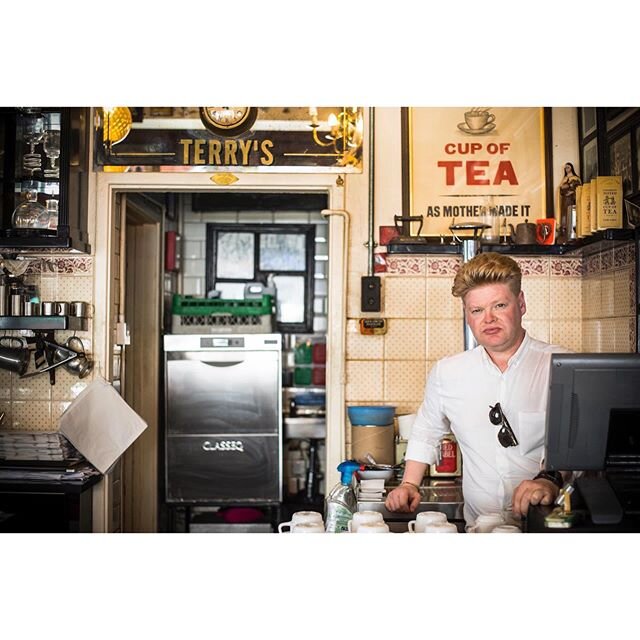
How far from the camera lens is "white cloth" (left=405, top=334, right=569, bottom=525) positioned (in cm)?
309

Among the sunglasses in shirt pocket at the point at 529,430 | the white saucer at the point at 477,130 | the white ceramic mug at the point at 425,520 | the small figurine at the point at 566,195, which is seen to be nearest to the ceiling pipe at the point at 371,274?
the white saucer at the point at 477,130

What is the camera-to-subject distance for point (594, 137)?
4.33 m

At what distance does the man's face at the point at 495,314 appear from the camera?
3121 mm

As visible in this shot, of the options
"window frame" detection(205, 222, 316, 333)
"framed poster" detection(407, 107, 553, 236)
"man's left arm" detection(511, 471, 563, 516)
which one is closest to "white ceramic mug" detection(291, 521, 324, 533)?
"man's left arm" detection(511, 471, 563, 516)

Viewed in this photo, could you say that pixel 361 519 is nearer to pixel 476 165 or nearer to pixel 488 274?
pixel 488 274

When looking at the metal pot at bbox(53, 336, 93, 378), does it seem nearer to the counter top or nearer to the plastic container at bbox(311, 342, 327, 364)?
the counter top

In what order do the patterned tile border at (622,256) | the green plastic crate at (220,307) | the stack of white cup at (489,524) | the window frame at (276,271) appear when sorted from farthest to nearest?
the window frame at (276,271) → the green plastic crate at (220,307) → the patterned tile border at (622,256) → the stack of white cup at (489,524)

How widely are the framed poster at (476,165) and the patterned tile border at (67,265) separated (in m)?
1.87

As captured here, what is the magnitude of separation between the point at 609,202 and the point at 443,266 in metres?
Result: 1.01

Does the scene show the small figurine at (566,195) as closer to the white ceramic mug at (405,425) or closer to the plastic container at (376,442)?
the white ceramic mug at (405,425)

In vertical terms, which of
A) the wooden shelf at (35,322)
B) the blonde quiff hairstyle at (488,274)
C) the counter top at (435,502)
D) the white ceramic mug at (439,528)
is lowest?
the counter top at (435,502)

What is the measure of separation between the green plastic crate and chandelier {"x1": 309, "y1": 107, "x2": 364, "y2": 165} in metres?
1.73

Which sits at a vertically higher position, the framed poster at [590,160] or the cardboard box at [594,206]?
the framed poster at [590,160]
